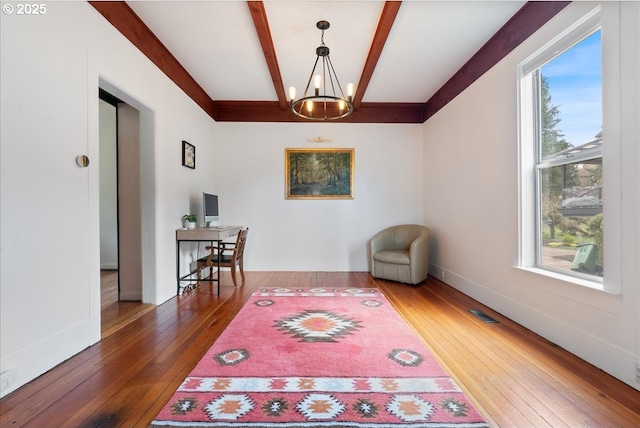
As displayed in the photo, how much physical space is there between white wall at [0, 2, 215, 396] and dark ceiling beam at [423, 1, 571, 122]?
3594 mm

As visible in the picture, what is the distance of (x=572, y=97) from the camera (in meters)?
2.18

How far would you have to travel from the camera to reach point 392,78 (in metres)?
3.88

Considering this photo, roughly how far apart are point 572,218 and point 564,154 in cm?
51

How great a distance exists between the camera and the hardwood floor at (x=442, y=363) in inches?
56.0

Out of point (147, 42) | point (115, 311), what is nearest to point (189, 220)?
point (115, 311)

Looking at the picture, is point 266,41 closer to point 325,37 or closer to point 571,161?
point 325,37

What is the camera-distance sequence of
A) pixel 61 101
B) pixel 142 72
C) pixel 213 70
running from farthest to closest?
1. pixel 213 70
2. pixel 142 72
3. pixel 61 101

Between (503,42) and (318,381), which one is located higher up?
(503,42)

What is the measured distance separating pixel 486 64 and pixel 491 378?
3.09 metres

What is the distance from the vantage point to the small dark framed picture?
3725 millimetres

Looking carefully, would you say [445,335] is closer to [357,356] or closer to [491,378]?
[491,378]

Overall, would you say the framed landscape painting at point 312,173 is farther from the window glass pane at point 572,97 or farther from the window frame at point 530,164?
the window glass pane at point 572,97

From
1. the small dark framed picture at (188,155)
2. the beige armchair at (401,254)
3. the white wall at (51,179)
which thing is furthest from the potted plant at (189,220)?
the beige armchair at (401,254)

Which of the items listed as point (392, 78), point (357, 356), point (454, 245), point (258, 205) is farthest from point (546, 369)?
point (258, 205)
